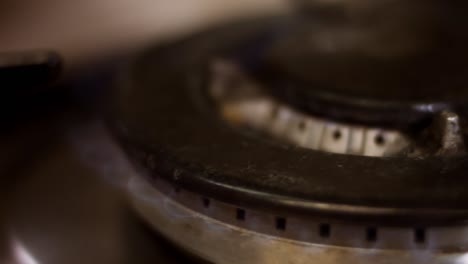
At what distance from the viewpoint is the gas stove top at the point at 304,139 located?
0.43 metres

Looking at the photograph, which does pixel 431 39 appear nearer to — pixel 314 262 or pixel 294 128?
pixel 294 128

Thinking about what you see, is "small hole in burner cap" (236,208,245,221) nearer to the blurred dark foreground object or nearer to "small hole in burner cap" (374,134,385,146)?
"small hole in burner cap" (374,134,385,146)

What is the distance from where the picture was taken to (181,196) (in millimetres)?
508

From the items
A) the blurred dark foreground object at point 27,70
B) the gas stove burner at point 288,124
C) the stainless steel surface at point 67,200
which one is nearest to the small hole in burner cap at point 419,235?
the gas stove burner at point 288,124

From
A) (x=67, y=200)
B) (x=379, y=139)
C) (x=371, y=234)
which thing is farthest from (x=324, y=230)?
(x=67, y=200)

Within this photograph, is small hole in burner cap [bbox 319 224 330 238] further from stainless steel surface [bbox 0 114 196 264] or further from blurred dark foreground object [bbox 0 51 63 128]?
blurred dark foreground object [bbox 0 51 63 128]

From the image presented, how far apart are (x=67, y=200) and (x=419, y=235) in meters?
0.42

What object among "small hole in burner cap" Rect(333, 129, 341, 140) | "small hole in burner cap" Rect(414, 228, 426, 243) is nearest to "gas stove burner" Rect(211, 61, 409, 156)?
"small hole in burner cap" Rect(333, 129, 341, 140)

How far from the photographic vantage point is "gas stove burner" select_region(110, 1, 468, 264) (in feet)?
1.41

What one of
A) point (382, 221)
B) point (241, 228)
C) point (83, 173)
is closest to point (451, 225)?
point (382, 221)

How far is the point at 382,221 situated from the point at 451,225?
0.17ft

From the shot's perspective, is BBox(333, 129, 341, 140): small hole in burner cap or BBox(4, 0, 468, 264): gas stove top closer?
BBox(4, 0, 468, 264): gas stove top

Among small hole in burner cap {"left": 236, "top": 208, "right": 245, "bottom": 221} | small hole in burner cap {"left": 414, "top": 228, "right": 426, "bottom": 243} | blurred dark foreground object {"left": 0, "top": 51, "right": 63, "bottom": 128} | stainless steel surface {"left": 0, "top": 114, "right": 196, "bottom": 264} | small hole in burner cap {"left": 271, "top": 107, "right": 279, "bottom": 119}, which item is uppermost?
blurred dark foreground object {"left": 0, "top": 51, "right": 63, "bottom": 128}

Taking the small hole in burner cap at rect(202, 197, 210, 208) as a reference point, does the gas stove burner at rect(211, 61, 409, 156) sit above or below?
above
